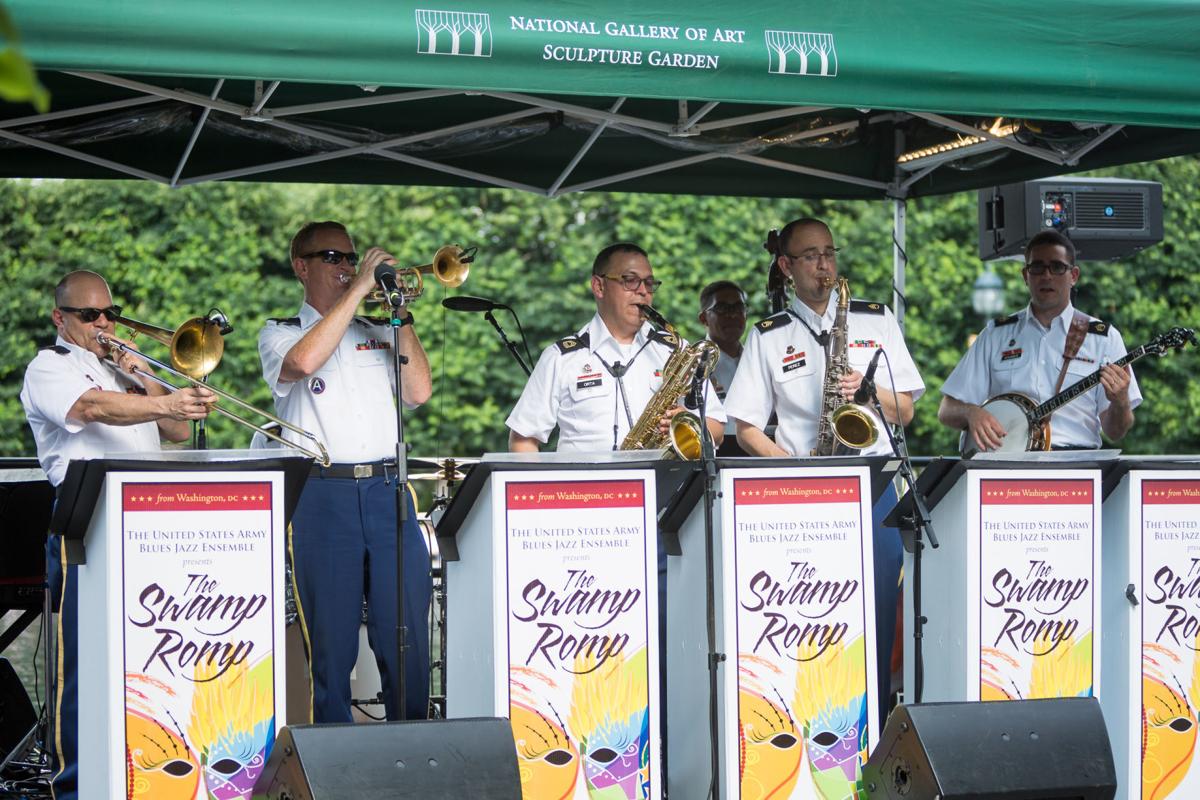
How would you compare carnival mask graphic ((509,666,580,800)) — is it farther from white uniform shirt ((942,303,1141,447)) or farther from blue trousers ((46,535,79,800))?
white uniform shirt ((942,303,1141,447))

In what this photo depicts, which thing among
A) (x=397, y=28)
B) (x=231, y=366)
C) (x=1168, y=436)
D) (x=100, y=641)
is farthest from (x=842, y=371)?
(x=1168, y=436)

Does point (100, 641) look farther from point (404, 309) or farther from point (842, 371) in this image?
point (842, 371)

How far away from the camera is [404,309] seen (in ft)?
16.1

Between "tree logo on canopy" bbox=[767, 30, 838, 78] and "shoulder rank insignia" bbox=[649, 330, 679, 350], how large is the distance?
129cm

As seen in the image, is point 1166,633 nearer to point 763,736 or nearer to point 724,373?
point 763,736

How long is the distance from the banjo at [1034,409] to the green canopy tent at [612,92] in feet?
2.52

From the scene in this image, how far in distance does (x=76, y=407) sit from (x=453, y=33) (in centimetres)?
187

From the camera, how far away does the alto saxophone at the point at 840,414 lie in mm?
5141

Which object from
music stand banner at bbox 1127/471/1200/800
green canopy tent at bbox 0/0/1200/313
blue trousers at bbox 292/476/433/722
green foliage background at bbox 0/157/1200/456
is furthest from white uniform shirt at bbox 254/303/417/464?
green foliage background at bbox 0/157/1200/456

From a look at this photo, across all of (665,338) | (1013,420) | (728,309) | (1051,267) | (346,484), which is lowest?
(346,484)

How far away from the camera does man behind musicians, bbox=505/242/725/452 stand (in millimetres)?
5406

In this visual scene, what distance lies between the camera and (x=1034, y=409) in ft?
19.8

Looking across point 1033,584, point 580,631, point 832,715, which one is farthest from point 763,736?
point 1033,584

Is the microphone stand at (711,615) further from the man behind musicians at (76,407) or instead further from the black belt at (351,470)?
the man behind musicians at (76,407)
